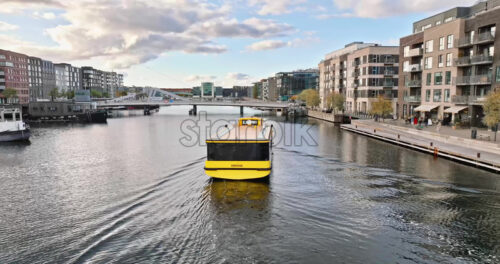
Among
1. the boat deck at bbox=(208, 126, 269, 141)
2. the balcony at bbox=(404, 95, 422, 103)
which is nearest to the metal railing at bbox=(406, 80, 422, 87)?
the balcony at bbox=(404, 95, 422, 103)

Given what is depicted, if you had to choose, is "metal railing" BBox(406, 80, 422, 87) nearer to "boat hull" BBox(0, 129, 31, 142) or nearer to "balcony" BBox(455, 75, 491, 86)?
"balcony" BBox(455, 75, 491, 86)

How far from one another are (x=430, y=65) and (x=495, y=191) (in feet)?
137

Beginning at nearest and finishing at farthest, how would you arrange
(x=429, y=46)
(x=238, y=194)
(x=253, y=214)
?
(x=253, y=214), (x=238, y=194), (x=429, y=46)

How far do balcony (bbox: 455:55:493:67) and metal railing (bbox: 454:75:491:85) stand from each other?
1.87m

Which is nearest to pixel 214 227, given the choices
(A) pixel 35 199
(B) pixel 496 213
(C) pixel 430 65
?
(A) pixel 35 199

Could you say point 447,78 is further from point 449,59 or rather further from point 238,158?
point 238,158

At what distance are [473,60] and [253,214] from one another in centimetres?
4574

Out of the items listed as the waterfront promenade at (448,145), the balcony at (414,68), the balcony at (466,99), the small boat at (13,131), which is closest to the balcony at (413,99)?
the balcony at (414,68)

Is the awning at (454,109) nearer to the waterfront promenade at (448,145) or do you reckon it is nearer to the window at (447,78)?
the window at (447,78)

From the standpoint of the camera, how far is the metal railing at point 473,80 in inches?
1845

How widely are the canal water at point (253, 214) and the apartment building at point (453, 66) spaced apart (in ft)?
73.4

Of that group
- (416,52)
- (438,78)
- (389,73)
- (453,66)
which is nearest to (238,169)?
(453,66)

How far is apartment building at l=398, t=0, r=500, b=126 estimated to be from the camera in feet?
156

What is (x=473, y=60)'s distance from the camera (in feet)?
160
